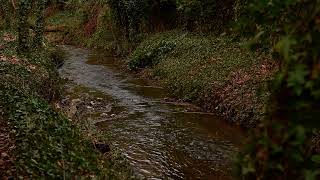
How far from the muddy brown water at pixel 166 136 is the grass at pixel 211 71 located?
2.24 ft

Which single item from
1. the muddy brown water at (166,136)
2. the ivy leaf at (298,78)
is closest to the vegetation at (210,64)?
the ivy leaf at (298,78)

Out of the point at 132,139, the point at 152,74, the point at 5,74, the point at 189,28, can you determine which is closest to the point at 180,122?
the point at 132,139

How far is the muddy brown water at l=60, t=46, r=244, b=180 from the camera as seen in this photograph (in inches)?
423

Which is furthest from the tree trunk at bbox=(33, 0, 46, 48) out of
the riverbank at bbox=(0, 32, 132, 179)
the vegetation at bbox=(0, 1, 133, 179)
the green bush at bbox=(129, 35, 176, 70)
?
the riverbank at bbox=(0, 32, 132, 179)

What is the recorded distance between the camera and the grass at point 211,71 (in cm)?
1474

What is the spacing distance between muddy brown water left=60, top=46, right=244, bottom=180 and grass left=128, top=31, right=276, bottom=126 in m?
0.68

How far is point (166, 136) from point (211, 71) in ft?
20.4

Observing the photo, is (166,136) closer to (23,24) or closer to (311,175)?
(311,175)

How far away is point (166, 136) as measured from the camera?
1313 cm

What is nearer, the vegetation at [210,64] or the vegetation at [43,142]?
the vegetation at [210,64]

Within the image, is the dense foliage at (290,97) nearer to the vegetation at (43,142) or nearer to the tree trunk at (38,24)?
the vegetation at (43,142)

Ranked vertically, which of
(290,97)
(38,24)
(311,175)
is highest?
(38,24)

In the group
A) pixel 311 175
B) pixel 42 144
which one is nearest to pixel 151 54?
pixel 42 144

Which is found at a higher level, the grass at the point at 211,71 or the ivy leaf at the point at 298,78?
the ivy leaf at the point at 298,78
